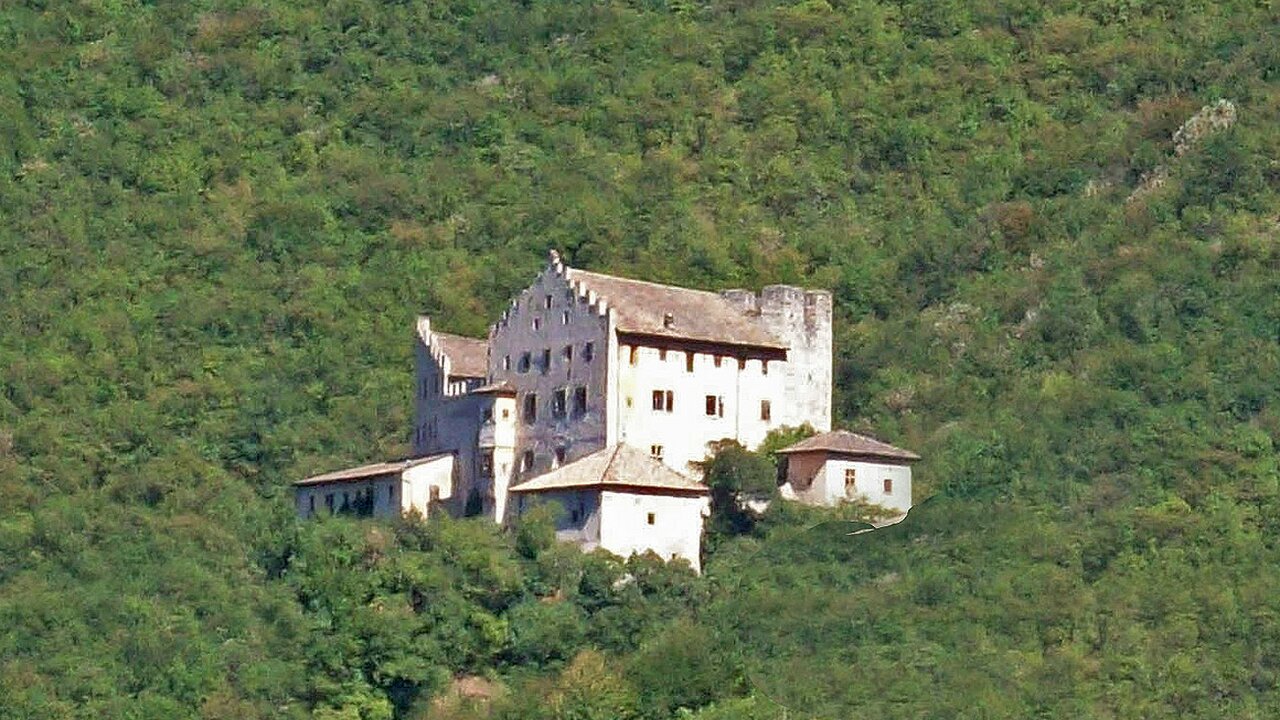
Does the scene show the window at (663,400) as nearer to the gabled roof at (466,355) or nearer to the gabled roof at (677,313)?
the gabled roof at (677,313)

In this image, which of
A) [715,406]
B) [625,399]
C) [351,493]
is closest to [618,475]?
[625,399]

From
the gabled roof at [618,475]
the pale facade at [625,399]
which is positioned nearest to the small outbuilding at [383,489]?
the pale facade at [625,399]

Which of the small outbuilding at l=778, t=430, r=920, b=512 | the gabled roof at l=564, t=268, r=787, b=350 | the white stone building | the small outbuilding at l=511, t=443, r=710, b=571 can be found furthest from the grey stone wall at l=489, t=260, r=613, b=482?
the small outbuilding at l=778, t=430, r=920, b=512

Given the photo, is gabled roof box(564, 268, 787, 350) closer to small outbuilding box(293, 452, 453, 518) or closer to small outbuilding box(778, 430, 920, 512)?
small outbuilding box(778, 430, 920, 512)

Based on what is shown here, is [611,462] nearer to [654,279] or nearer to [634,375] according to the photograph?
[634,375]

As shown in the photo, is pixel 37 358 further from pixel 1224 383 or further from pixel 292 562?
pixel 1224 383
